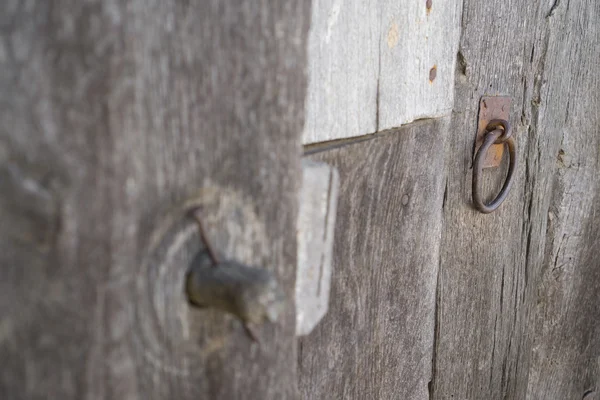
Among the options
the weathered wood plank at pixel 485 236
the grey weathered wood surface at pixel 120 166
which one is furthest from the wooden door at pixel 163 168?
the weathered wood plank at pixel 485 236

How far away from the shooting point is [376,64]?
0.78m

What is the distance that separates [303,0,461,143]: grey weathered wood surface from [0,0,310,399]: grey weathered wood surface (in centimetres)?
31

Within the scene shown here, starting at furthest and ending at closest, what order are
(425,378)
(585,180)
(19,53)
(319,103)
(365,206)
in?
1. (585,180)
2. (425,378)
3. (365,206)
4. (319,103)
5. (19,53)

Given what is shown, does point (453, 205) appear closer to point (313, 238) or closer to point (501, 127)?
point (501, 127)

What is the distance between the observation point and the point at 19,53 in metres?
0.27

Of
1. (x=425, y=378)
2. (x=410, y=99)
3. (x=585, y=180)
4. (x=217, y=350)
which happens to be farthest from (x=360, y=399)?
(x=585, y=180)

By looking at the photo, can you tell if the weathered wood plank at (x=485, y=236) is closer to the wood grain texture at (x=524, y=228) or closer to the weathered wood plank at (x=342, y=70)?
the wood grain texture at (x=524, y=228)

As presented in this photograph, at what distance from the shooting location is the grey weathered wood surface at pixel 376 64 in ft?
2.22

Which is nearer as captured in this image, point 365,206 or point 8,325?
point 8,325

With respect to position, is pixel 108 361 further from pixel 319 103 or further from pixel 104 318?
pixel 319 103

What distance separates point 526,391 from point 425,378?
0.45 meters

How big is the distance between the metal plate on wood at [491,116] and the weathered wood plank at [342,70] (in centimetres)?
38

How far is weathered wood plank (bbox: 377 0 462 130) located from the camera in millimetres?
800

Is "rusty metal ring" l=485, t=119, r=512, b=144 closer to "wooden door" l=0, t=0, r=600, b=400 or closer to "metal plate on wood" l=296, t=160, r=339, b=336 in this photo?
"wooden door" l=0, t=0, r=600, b=400
